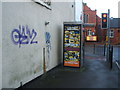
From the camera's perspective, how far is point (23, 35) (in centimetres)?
533

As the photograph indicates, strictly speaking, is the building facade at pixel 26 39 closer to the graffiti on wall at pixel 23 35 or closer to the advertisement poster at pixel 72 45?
the graffiti on wall at pixel 23 35

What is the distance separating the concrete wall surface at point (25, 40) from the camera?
4.47 meters

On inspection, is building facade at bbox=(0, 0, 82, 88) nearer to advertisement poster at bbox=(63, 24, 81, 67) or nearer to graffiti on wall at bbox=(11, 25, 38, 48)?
graffiti on wall at bbox=(11, 25, 38, 48)

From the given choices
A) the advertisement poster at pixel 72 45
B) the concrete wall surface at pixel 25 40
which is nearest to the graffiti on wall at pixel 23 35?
the concrete wall surface at pixel 25 40

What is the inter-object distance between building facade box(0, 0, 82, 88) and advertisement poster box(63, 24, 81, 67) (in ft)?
2.15

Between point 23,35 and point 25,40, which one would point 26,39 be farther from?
point 23,35

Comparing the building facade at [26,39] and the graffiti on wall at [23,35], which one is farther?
the graffiti on wall at [23,35]

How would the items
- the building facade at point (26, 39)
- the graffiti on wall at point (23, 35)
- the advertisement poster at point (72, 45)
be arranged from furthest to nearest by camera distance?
the advertisement poster at point (72, 45) → the graffiti on wall at point (23, 35) → the building facade at point (26, 39)

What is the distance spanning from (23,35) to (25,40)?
20 cm

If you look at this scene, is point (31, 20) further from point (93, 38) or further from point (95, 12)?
point (95, 12)

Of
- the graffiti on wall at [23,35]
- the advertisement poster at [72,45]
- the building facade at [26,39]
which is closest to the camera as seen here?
the building facade at [26,39]

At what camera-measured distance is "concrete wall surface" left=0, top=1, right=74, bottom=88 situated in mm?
4473

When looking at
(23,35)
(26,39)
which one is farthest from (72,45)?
(23,35)

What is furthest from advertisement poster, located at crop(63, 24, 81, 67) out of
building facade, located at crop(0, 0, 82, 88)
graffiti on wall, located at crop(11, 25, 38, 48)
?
graffiti on wall, located at crop(11, 25, 38, 48)
